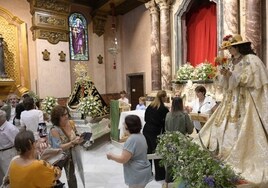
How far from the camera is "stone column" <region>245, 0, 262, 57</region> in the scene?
5.60m

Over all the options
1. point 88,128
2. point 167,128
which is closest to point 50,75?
point 88,128

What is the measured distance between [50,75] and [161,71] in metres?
4.55

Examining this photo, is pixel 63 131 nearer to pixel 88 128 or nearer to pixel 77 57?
pixel 88 128

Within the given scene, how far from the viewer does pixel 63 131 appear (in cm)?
267

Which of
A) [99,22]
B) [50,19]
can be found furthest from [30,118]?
[99,22]

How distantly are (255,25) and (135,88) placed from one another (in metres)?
6.47

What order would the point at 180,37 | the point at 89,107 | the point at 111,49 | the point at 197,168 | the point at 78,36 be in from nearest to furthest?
the point at 197,168
the point at 89,107
the point at 180,37
the point at 111,49
the point at 78,36

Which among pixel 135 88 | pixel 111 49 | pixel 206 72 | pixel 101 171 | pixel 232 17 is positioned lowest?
pixel 101 171

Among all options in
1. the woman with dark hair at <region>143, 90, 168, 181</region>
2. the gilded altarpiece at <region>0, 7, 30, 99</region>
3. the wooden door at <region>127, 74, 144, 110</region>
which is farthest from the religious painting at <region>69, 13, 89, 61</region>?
the woman with dark hair at <region>143, 90, 168, 181</region>

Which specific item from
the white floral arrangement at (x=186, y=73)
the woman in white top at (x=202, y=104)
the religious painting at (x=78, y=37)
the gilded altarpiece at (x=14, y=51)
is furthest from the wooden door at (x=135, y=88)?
the woman in white top at (x=202, y=104)

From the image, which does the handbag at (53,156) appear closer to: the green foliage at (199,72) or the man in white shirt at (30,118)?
the man in white shirt at (30,118)

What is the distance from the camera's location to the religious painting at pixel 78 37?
11.0 m

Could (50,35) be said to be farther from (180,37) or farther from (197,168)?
(197,168)

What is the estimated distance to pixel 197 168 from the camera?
1896 mm
